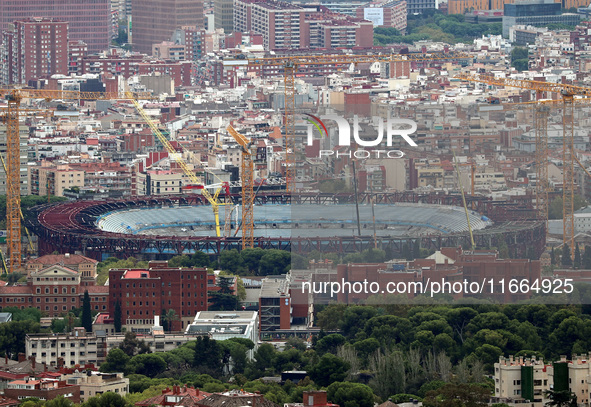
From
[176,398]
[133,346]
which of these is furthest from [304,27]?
[176,398]

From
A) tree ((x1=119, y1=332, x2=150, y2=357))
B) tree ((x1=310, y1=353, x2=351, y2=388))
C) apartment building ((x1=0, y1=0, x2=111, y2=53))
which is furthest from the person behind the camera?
apartment building ((x1=0, y1=0, x2=111, y2=53))

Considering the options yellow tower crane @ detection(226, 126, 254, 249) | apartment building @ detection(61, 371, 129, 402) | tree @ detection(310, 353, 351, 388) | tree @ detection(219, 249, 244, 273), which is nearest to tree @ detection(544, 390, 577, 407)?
tree @ detection(310, 353, 351, 388)

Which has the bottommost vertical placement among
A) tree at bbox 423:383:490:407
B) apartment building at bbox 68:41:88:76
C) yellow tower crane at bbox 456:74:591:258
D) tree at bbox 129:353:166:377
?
tree at bbox 129:353:166:377

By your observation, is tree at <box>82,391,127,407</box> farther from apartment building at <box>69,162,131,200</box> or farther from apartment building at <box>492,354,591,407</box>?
apartment building at <box>69,162,131,200</box>

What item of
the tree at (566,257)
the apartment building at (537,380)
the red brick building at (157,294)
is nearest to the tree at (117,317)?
the red brick building at (157,294)

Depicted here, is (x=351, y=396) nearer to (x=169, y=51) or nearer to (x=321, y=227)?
(x=321, y=227)

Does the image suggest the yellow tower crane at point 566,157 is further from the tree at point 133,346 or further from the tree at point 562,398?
the tree at point 562,398

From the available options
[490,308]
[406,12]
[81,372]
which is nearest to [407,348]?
[490,308]
